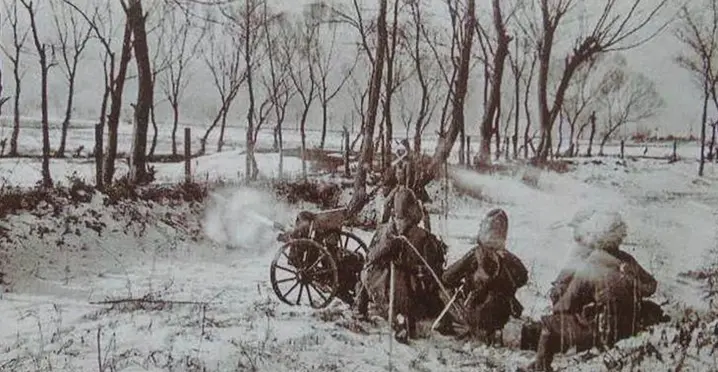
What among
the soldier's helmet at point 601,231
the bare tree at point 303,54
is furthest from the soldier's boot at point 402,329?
the bare tree at point 303,54

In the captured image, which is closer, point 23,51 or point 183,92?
point 23,51

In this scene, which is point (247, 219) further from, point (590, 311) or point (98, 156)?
point (590, 311)

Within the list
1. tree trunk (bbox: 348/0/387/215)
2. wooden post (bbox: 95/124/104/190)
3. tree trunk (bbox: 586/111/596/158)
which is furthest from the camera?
wooden post (bbox: 95/124/104/190)

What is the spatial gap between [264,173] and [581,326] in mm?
7478

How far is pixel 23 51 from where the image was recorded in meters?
30.5

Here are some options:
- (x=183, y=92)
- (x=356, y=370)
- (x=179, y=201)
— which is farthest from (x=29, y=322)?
(x=183, y=92)

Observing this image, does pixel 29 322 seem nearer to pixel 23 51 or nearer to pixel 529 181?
pixel 529 181

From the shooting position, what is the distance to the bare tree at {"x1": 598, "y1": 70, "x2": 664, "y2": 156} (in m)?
5.92

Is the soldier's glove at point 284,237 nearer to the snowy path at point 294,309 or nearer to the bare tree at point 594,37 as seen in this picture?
the snowy path at point 294,309

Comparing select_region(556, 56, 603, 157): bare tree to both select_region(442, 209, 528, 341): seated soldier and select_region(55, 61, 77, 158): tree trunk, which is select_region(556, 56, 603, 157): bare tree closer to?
select_region(442, 209, 528, 341): seated soldier

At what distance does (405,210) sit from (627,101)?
2.10 m

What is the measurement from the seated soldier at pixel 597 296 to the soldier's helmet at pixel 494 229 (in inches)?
24.3

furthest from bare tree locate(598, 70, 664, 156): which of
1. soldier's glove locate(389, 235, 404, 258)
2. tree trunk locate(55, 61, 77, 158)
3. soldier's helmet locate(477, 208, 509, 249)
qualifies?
tree trunk locate(55, 61, 77, 158)

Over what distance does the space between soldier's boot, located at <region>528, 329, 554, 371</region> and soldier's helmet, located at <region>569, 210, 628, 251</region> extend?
2.34ft
